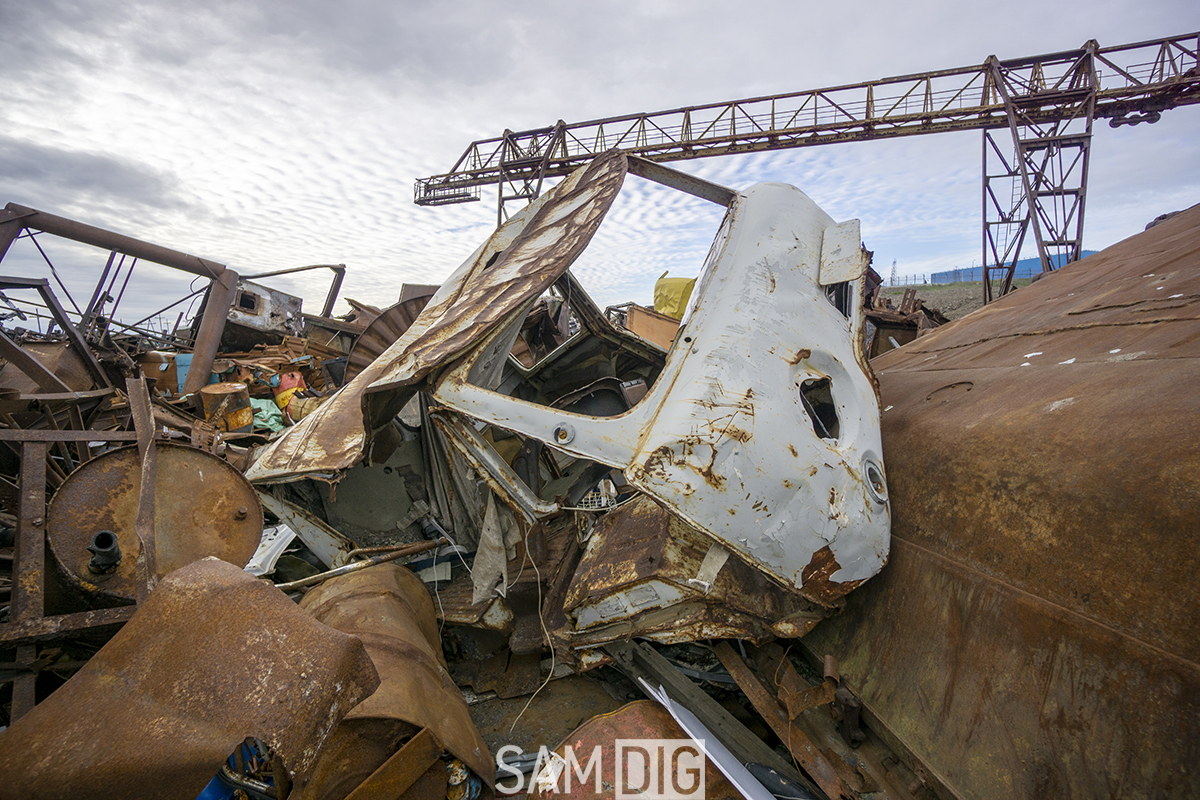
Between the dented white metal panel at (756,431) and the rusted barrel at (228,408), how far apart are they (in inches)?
237

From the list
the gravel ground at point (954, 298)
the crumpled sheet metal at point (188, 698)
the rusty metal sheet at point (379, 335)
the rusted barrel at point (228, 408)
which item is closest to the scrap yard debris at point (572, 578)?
the crumpled sheet metal at point (188, 698)

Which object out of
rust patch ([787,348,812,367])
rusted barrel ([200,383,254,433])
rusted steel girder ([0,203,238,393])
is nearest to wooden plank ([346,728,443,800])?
rust patch ([787,348,812,367])

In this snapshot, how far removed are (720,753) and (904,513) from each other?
0.99 m

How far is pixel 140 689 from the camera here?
1161 millimetres

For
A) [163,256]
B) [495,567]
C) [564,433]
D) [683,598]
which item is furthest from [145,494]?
[163,256]

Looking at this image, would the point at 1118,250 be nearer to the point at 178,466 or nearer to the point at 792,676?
the point at 792,676

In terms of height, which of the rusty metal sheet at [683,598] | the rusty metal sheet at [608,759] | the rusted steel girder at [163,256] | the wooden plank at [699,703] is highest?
the rusted steel girder at [163,256]

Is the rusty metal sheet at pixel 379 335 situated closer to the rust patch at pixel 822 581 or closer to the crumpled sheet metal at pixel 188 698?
the crumpled sheet metal at pixel 188 698

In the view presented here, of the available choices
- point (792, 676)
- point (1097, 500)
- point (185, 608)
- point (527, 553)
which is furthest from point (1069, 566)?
point (185, 608)

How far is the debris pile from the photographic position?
1216 millimetres

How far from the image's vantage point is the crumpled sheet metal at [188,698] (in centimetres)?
103

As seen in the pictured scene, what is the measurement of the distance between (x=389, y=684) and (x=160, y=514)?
1446 mm

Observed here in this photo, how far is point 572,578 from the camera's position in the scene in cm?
219

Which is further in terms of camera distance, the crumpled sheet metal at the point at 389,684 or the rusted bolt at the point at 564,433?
the rusted bolt at the point at 564,433
